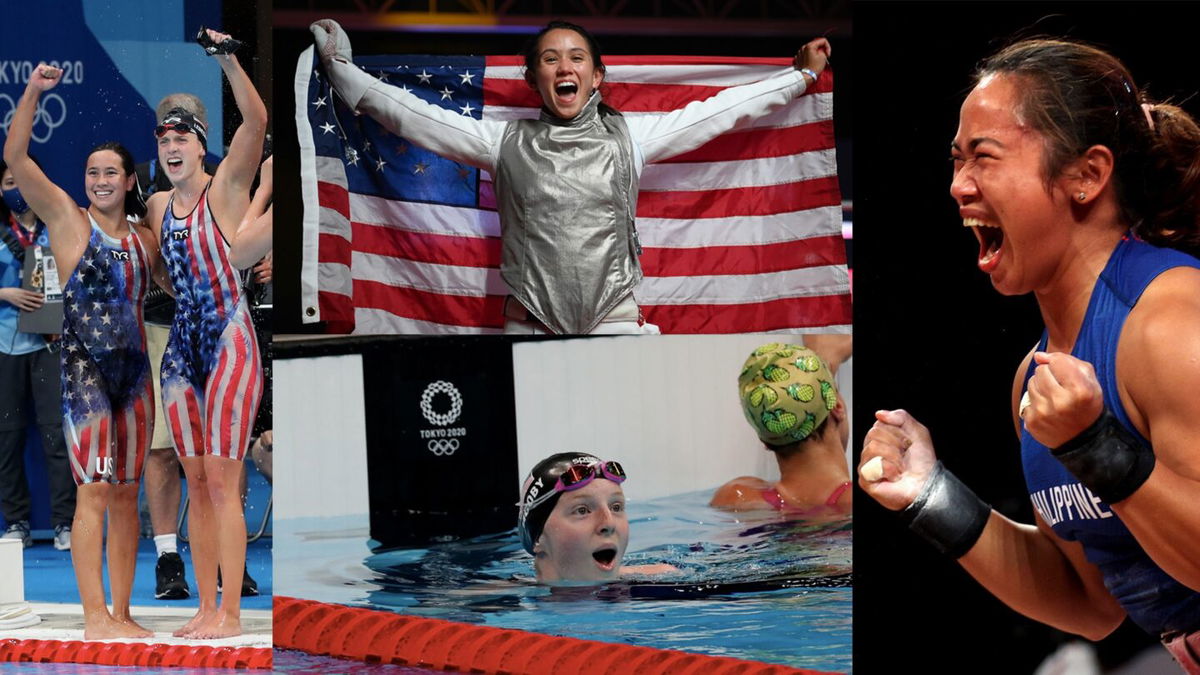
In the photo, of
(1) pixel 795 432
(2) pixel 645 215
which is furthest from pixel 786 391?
(2) pixel 645 215

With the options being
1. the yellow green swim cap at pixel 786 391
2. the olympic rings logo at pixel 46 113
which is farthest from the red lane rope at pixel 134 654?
the yellow green swim cap at pixel 786 391

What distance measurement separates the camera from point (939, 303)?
433 centimetres

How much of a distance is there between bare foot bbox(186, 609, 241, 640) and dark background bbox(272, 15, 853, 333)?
0.98 m

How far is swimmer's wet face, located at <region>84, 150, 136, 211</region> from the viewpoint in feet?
13.9

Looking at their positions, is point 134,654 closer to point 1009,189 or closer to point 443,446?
point 443,446

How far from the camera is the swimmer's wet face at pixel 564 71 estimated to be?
459 centimetres

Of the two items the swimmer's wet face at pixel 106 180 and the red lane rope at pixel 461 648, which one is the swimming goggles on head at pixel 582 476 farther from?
the swimmer's wet face at pixel 106 180

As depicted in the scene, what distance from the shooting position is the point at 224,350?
4.22m

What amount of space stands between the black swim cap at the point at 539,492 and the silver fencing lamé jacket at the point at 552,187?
1.49ft

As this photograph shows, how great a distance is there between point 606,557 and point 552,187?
4.26 feet

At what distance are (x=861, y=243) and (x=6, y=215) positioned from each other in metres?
2.80

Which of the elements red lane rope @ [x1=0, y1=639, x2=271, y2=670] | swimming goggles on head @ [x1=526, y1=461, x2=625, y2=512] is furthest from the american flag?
red lane rope @ [x1=0, y1=639, x2=271, y2=670]

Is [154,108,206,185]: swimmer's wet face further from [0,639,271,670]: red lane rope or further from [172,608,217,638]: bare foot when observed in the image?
[0,639,271,670]: red lane rope

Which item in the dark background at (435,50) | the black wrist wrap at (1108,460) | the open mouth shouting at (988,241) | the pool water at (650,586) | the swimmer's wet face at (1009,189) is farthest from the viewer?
the dark background at (435,50)
